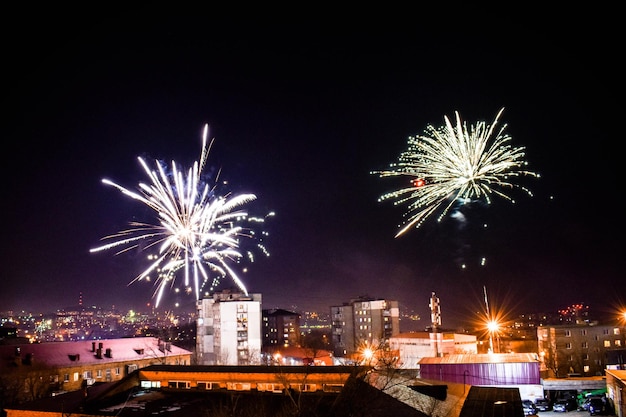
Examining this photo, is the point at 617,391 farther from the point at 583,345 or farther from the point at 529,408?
the point at 583,345

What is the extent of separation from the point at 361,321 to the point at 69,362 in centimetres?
5815

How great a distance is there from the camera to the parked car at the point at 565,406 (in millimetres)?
30434

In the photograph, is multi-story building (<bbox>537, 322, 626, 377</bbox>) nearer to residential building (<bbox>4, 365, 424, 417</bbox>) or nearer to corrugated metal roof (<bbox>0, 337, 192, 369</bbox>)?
residential building (<bbox>4, 365, 424, 417</bbox>)

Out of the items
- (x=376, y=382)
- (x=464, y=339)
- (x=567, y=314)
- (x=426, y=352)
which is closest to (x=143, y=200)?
(x=376, y=382)

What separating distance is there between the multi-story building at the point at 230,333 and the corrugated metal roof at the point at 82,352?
647 inches

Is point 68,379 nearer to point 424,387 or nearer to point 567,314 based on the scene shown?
point 424,387

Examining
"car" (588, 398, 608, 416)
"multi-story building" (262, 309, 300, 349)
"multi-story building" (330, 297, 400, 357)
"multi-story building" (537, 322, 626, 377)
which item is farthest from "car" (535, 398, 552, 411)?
"multi-story building" (262, 309, 300, 349)

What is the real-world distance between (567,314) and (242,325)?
97029mm

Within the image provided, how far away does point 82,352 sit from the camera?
4369 centimetres


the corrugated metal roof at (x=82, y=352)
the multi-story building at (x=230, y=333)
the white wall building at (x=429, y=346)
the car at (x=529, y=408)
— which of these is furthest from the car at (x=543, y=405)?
the multi-story building at (x=230, y=333)

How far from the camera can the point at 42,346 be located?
139 ft

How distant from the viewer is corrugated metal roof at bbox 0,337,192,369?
4000 centimetres

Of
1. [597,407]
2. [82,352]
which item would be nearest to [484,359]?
[597,407]

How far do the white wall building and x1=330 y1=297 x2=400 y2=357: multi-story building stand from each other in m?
20.5
